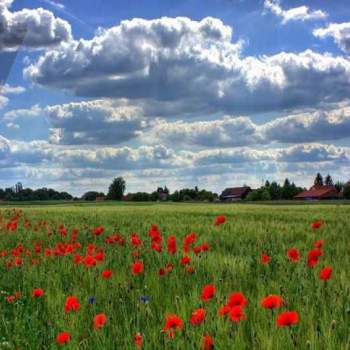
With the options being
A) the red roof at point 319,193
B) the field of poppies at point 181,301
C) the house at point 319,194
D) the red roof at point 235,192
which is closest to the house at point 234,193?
the red roof at point 235,192

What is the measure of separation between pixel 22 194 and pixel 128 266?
11239cm

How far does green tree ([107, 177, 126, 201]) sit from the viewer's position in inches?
5512

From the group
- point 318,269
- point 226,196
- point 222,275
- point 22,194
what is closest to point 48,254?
point 222,275

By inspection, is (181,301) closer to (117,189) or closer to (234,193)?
(117,189)

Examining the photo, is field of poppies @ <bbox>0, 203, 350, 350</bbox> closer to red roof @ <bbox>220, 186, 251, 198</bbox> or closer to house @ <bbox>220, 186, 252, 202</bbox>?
house @ <bbox>220, 186, 252, 202</bbox>

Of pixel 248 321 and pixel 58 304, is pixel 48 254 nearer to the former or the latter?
pixel 58 304

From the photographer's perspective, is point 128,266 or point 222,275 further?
point 128,266

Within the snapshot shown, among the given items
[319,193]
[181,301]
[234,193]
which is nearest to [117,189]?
[234,193]

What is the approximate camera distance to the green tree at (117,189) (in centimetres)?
14000

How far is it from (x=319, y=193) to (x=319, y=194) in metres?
1.31

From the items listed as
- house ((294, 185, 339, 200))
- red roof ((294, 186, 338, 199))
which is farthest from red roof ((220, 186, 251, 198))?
house ((294, 185, 339, 200))

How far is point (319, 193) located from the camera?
420ft

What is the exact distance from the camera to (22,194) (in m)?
114

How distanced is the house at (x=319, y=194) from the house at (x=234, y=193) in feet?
71.0
